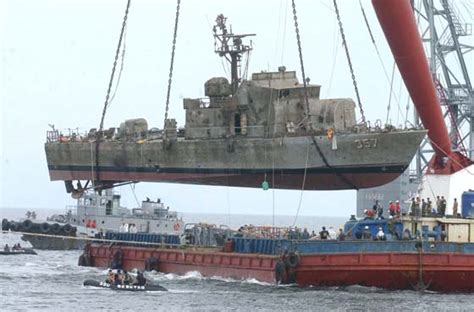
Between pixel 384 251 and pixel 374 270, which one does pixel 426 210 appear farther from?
pixel 374 270

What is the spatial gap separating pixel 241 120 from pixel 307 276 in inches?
828

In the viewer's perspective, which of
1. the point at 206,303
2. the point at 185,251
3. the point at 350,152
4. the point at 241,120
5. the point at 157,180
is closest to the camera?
the point at 206,303

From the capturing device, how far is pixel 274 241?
60.8 meters

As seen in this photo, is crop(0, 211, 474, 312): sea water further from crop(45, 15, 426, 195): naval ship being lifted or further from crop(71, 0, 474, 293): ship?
crop(45, 15, 426, 195): naval ship being lifted

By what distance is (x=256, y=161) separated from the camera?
75.9 m

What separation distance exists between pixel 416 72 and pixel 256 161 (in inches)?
492

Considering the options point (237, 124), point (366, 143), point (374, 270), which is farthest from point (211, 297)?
point (237, 124)

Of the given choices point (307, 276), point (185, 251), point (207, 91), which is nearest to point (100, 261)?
point (185, 251)

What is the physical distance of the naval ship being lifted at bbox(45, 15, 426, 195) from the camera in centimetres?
7200

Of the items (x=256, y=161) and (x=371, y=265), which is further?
(x=256, y=161)

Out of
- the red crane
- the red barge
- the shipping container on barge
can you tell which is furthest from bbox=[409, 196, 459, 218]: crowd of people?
the red crane

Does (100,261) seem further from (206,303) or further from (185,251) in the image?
(206,303)

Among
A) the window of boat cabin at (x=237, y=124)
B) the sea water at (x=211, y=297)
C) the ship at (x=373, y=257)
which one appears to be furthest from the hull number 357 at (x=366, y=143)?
the sea water at (x=211, y=297)

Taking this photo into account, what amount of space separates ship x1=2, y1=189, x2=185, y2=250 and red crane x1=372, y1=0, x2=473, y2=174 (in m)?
27.8
